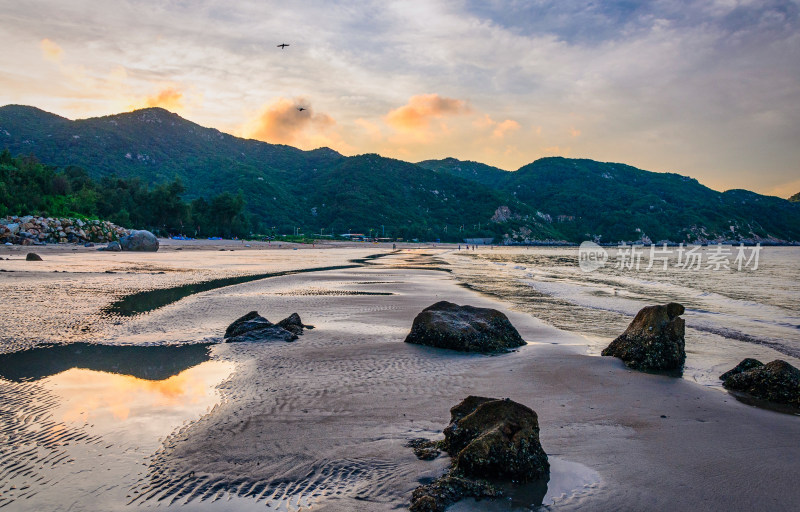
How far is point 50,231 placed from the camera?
53.3 m

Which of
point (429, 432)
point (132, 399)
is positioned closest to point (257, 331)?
point (132, 399)

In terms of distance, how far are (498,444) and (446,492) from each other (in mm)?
717

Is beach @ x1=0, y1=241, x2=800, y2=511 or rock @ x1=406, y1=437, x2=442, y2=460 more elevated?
rock @ x1=406, y1=437, x2=442, y2=460

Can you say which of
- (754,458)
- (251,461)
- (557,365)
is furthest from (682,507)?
(557,365)

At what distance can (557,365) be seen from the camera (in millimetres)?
9070

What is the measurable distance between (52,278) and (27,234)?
38.4 m

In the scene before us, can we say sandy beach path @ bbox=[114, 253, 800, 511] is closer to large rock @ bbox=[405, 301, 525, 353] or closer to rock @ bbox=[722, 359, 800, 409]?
large rock @ bbox=[405, 301, 525, 353]

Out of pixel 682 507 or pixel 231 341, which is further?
pixel 231 341

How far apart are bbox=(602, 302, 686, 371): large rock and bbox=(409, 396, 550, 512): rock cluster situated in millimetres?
5807

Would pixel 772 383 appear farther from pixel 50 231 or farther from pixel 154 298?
pixel 50 231

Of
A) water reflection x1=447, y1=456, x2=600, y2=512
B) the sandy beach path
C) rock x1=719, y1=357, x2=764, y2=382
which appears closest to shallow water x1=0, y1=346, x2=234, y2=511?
the sandy beach path

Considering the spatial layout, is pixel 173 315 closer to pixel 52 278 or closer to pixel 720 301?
pixel 52 278

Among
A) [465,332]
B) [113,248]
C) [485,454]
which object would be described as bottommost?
[113,248]

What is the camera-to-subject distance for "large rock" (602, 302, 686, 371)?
9.20 m
